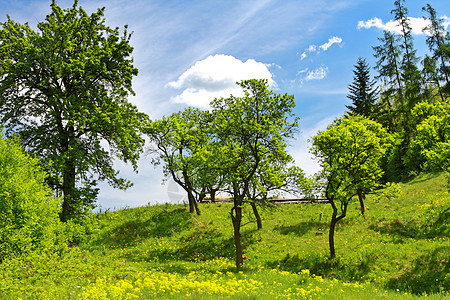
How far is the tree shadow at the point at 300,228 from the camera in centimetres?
2651

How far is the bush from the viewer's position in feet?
49.9

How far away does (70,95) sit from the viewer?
70.7 feet

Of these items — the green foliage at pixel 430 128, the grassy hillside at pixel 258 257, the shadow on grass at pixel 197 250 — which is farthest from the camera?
the green foliage at pixel 430 128

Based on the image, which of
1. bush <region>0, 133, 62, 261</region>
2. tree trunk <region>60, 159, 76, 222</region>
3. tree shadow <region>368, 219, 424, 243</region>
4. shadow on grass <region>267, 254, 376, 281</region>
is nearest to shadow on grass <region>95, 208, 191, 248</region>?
tree trunk <region>60, 159, 76, 222</region>

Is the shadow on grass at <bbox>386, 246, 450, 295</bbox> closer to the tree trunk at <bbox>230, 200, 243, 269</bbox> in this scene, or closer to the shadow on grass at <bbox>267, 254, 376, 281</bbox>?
the shadow on grass at <bbox>267, 254, 376, 281</bbox>

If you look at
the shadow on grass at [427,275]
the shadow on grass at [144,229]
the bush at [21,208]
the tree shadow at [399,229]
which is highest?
the bush at [21,208]

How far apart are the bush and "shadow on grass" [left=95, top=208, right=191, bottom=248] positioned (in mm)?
11124

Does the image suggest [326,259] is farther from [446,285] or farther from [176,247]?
[176,247]

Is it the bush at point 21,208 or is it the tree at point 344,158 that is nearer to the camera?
the bush at point 21,208

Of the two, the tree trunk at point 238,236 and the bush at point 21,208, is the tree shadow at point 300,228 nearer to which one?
the tree trunk at point 238,236

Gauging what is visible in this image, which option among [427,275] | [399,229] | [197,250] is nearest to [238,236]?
[197,250]

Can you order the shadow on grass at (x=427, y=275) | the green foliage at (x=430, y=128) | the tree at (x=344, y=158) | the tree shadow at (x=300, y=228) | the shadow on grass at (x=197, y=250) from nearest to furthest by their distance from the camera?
1. the shadow on grass at (x=427, y=275)
2. the tree at (x=344, y=158)
3. the shadow on grass at (x=197, y=250)
4. the tree shadow at (x=300, y=228)
5. the green foliage at (x=430, y=128)

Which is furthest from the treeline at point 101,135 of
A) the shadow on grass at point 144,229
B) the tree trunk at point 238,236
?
the shadow on grass at point 144,229

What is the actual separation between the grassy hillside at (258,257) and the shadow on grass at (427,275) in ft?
0.17
